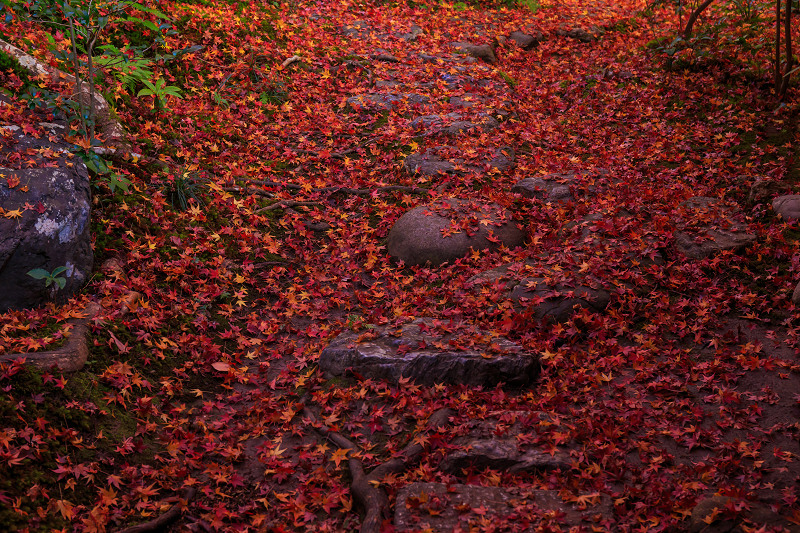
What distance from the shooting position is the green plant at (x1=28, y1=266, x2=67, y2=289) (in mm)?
4694

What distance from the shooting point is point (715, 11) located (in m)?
13.4

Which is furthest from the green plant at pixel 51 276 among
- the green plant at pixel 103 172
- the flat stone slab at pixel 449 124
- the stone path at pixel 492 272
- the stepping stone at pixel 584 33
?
the stepping stone at pixel 584 33

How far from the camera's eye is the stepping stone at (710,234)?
6516 mm

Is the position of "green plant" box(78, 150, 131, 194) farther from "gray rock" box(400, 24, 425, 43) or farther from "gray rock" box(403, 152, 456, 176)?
"gray rock" box(400, 24, 425, 43)

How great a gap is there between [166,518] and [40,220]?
10.2 feet

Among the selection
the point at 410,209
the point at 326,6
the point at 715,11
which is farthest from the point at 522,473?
the point at 715,11

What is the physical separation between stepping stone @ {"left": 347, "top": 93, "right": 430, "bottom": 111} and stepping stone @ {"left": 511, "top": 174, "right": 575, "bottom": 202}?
362 centimetres

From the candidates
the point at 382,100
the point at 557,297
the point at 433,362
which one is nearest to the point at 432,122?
the point at 382,100

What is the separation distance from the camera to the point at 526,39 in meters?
14.2

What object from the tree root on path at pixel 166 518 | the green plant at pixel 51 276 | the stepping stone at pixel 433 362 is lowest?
the tree root on path at pixel 166 518

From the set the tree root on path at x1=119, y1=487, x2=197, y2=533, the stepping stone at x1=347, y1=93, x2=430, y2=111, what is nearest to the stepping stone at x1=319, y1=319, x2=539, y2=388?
the tree root on path at x1=119, y1=487, x2=197, y2=533

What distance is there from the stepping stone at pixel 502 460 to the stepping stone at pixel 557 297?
1.97 meters

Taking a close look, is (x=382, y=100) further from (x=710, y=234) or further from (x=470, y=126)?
(x=710, y=234)

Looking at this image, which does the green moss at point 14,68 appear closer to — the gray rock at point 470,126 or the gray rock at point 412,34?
the gray rock at point 470,126
